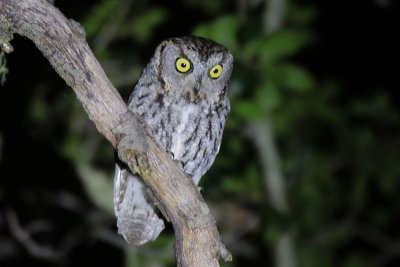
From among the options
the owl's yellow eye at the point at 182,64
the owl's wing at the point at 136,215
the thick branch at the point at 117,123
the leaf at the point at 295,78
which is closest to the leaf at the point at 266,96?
the leaf at the point at 295,78

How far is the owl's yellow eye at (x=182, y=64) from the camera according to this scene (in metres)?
2.29

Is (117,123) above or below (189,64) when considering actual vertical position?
below

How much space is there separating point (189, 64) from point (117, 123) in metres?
0.76

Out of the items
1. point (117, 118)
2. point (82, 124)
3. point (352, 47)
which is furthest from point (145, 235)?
point (352, 47)

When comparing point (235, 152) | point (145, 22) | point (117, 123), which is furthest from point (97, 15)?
point (235, 152)

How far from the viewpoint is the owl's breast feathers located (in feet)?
7.51

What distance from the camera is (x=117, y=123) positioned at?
1.63 m

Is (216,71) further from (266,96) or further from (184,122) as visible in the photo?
(266,96)

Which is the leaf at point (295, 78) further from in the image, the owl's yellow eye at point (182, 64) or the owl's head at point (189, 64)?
the owl's yellow eye at point (182, 64)

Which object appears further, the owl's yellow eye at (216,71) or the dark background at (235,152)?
the dark background at (235,152)

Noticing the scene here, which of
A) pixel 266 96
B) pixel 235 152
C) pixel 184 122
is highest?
pixel 235 152

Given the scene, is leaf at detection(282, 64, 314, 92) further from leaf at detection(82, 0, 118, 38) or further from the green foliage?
leaf at detection(82, 0, 118, 38)

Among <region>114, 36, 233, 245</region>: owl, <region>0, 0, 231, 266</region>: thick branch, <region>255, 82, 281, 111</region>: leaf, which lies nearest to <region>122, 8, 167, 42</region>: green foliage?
<region>255, 82, 281, 111</region>: leaf

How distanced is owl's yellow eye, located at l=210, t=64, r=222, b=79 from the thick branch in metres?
0.72
